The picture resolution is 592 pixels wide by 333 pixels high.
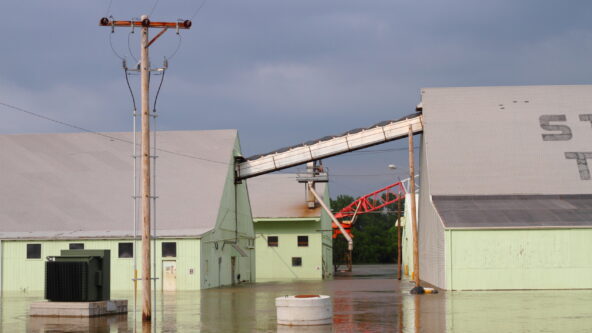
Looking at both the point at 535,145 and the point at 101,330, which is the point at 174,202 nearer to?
the point at 535,145

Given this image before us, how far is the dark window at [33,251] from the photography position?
46.4 metres

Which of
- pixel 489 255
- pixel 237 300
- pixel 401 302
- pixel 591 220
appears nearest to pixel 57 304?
pixel 237 300

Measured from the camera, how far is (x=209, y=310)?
28.7 meters

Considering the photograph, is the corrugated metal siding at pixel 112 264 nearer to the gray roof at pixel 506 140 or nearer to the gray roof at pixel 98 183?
the gray roof at pixel 98 183

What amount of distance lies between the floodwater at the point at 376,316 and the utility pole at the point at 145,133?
1.15 m

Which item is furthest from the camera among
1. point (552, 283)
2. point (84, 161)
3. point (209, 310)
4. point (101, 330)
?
point (84, 161)

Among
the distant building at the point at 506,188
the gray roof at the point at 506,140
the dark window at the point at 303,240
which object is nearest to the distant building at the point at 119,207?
the dark window at the point at 303,240

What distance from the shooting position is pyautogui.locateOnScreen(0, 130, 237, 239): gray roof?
4788 centimetres

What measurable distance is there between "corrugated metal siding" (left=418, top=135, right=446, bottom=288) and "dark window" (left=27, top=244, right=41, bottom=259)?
21784 millimetres

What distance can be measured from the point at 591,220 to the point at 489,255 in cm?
549

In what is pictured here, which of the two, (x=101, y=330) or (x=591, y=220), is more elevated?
(x=591, y=220)

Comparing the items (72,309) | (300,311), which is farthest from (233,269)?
(300,311)

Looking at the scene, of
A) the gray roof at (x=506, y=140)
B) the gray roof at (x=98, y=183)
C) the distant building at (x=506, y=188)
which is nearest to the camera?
the distant building at (x=506, y=188)

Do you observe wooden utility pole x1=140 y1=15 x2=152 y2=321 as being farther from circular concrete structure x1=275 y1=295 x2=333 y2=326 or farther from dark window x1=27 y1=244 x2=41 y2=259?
dark window x1=27 y1=244 x2=41 y2=259
